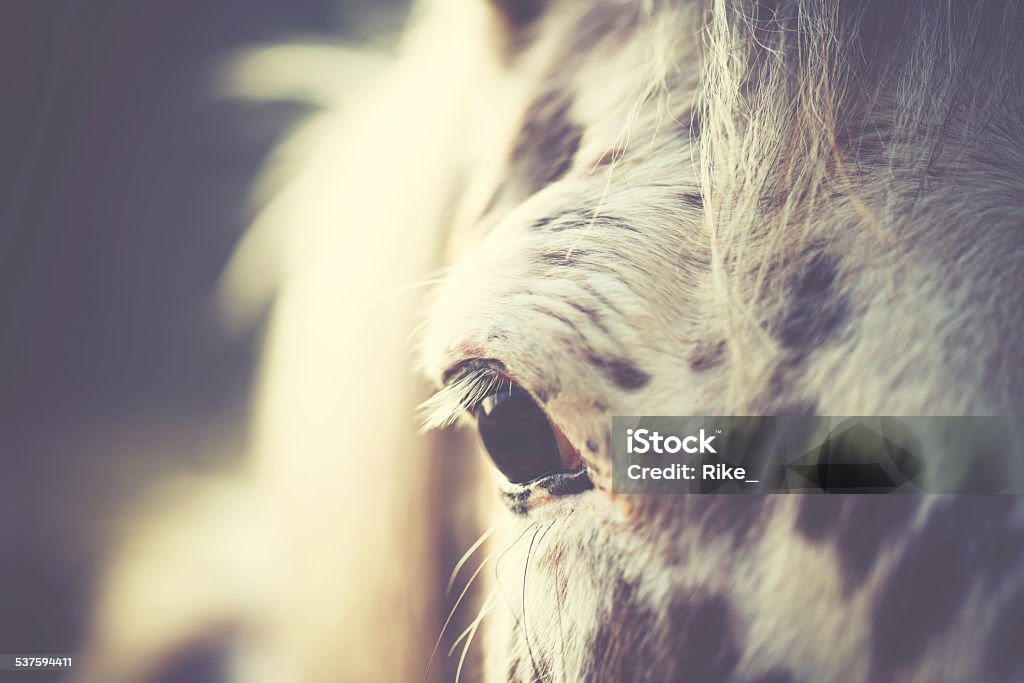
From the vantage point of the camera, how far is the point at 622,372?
0.49 meters

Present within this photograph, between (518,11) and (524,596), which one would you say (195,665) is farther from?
(518,11)

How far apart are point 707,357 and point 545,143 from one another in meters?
0.22

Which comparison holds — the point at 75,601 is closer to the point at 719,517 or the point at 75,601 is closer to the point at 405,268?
the point at 405,268

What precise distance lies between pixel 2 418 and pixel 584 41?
2.16 ft

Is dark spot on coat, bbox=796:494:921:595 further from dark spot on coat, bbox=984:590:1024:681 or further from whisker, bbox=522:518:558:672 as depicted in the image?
whisker, bbox=522:518:558:672

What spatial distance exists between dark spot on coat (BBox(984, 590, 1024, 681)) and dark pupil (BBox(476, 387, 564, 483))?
0.30 metres

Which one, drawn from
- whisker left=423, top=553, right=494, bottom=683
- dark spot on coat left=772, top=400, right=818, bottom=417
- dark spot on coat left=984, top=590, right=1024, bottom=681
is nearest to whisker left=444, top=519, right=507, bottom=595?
whisker left=423, top=553, right=494, bottom=683

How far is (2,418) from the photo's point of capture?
694mm

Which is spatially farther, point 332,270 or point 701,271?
point 332,270

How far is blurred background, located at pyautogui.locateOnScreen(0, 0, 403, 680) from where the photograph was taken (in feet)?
2.24

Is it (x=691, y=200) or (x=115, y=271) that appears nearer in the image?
(x=691, y=200)

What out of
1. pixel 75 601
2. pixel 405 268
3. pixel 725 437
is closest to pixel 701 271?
pixel 725 437

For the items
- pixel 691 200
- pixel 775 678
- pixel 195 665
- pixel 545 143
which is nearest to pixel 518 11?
pixel 545 143

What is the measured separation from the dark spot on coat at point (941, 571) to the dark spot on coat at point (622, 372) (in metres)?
0.20
